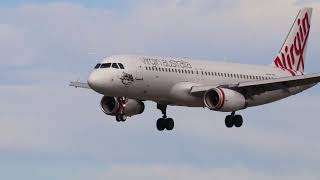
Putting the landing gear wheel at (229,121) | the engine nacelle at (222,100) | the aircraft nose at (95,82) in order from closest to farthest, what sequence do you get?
1. the aircraft nose at (95,82)
2. the engine nacelle at (222,100)
3. the landing gear wheel at (229,121)

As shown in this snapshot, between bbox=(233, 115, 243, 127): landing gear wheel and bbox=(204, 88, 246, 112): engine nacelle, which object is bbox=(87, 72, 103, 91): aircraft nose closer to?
→ bbox=(204, 88, 246, 112): engine nacelle

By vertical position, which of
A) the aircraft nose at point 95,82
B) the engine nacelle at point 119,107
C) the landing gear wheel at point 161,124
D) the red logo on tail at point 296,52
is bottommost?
the aircraft nose at point 95,82

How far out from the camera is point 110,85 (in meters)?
86.8

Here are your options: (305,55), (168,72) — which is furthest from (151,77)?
(305,55)

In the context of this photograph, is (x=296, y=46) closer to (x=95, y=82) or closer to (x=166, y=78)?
(x=166, y=78)

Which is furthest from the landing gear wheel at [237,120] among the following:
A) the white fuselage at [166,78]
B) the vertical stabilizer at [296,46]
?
the vertical stabilizer at [296,46]

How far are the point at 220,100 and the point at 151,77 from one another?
556 cm

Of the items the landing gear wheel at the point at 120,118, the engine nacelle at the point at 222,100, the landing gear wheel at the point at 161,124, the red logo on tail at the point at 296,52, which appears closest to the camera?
the engine nacelle at the point at 222,100

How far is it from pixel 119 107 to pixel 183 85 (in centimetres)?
526

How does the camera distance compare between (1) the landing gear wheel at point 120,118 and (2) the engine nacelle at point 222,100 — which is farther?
(1) the landing gear wheel at point 120,118

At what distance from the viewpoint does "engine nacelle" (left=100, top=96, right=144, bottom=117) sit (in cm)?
9306

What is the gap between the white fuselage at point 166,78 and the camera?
87.4 meters

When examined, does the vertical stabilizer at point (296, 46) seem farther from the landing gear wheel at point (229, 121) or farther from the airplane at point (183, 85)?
the landing gear wheel at point (229, 121)

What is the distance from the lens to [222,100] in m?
90.9
